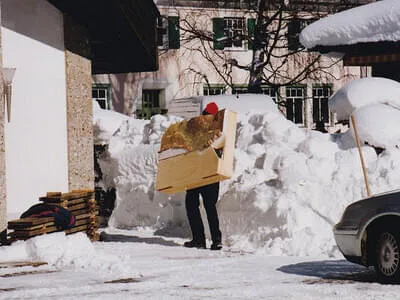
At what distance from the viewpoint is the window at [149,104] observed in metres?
42.7

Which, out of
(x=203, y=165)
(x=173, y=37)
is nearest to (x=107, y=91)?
(x=173, y=37)

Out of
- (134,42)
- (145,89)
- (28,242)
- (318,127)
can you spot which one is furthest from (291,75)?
(28,242)

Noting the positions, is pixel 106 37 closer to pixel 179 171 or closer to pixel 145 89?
pixel 179 171

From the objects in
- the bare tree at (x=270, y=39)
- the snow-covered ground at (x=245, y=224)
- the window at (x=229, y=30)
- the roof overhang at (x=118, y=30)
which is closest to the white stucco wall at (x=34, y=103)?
the roof overhang at (x=118, y=30)

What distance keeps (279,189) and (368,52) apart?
7.19 meters

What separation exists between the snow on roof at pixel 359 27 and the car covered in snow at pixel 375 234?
1004 centimetres

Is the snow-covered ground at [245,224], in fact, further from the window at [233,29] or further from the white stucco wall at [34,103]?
the window at [233,29]

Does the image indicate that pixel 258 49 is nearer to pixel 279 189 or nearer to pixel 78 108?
pixel 78 108

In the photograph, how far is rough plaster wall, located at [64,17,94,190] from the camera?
1608 centimetres

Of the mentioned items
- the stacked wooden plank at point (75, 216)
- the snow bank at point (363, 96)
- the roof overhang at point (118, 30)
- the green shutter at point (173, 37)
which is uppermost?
the green shutter at point (173, 37)

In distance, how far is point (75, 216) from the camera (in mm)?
15102

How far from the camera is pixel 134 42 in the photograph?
19438 millimetres

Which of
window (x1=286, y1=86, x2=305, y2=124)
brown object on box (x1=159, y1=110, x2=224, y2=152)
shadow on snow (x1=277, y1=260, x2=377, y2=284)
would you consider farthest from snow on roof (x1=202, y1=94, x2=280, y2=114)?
window (x1=286, y1=86, x2=305, y2=124)

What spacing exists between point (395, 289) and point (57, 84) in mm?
7597
